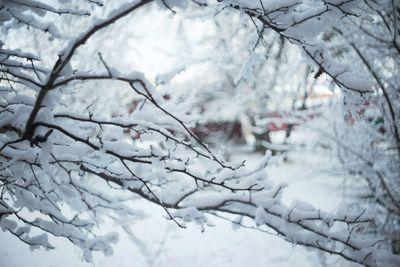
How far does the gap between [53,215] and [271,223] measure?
144 centimetres

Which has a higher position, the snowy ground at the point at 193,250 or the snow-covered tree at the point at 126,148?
the snow-covered tree at the point at 126,148

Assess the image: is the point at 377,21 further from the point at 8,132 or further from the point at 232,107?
the point at 232,107

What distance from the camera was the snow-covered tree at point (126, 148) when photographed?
1.15m

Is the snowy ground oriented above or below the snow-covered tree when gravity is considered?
below

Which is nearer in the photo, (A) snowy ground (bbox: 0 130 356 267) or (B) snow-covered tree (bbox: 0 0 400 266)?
(B) snow-covered tree (bbox: 0 0 400 266)

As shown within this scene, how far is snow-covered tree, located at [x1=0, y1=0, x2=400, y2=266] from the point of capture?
45.3 inches

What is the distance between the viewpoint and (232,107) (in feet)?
31.3

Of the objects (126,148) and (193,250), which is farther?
(193,250)

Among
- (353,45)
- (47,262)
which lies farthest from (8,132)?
(47,262)

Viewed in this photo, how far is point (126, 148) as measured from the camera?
1608 millimetres


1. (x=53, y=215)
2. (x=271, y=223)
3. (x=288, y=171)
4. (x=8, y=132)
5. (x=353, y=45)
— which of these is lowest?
(x=288, y=171)

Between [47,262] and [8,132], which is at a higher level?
[8,132]

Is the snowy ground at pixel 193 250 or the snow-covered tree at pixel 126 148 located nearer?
the snow-covered tree at pixel 126 148

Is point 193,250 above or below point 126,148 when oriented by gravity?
below
